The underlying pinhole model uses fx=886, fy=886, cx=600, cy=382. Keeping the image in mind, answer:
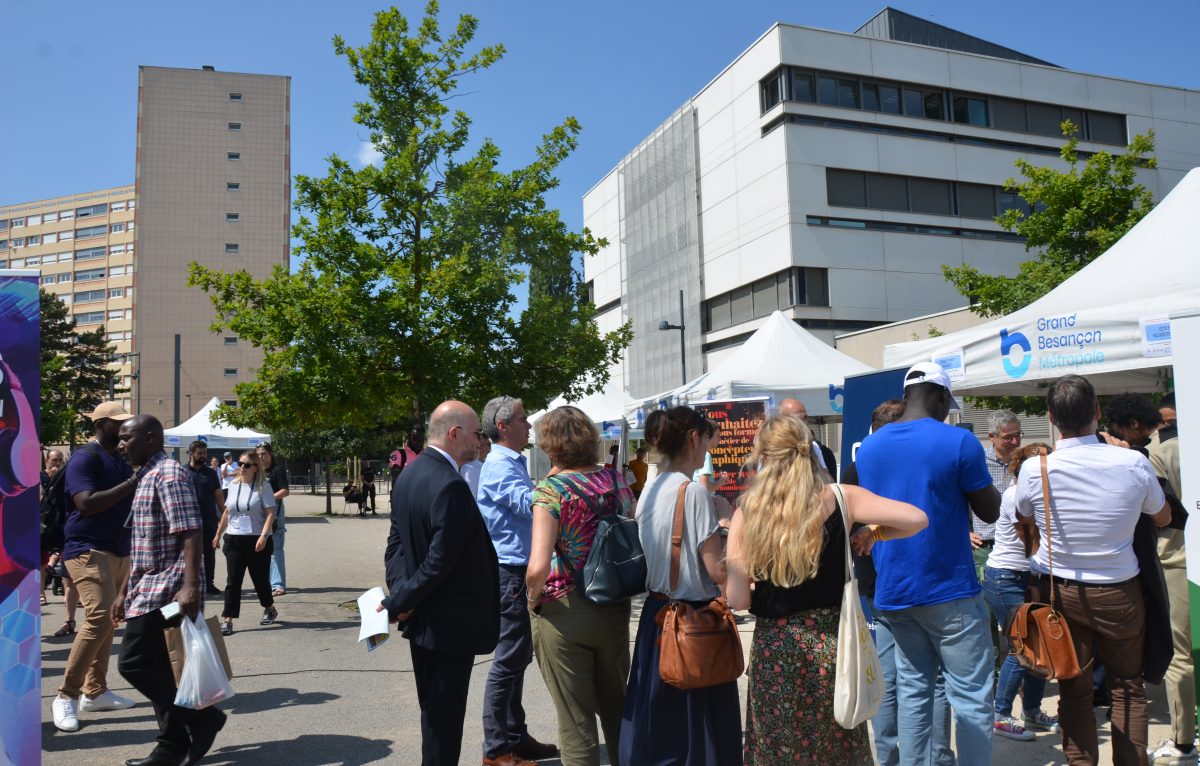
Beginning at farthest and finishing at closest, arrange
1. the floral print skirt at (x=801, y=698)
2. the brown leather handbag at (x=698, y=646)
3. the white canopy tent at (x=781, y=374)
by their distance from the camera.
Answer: the white canopy tent at (x=781, y=374) → the brown leather handbag at (x=698, y=646) → the floral print skirt at (x=801, y=698)

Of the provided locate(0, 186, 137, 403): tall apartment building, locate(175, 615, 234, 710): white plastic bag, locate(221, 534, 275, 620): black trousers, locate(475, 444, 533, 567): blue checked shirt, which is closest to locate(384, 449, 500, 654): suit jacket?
locate(475, 444, 533, 567): blue checked shirt

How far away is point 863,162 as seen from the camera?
33.9 metres

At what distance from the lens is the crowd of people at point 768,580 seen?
3443 mm

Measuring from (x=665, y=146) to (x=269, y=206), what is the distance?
136 ft

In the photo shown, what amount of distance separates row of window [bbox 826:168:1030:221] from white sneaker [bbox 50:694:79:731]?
31525 mm

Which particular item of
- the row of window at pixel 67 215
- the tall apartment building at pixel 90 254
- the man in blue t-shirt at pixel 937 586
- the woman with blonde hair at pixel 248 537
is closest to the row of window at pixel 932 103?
the woman with blonde hair at pixel 248 537

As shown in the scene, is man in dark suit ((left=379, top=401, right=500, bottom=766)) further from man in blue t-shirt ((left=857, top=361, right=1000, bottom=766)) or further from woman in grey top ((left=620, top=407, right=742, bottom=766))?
man in blue t-shirt ((left=857, top=361, right=1000, bottom=766))

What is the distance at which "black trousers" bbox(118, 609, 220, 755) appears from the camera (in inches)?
190

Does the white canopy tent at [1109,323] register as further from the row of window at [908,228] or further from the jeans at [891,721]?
the row of window at [908,228]

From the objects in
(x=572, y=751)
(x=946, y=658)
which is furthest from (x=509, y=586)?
(x=946, y=658)

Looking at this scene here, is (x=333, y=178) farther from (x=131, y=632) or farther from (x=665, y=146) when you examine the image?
(x=665, y=146)

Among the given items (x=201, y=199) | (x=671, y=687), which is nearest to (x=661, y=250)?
(x=671, y=687)

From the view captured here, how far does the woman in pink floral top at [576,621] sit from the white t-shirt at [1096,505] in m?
2.08

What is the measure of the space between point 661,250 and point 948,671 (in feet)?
126
